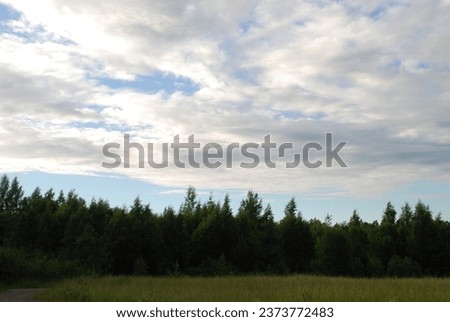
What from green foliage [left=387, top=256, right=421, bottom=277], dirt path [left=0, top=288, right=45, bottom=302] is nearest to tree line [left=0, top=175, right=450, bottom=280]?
green foliage [left=387, top=256, right=421, bottom=277]

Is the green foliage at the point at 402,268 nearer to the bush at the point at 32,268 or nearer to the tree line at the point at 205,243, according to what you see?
the tree line at the point at 205,243

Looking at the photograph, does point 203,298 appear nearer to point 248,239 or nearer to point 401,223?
point 248,239

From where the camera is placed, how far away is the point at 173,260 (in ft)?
151

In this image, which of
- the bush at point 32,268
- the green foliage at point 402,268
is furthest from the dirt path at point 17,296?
the green foliage at point 402,268

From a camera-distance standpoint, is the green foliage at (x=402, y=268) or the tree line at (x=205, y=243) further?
the green foliage at (x=402, y=268)

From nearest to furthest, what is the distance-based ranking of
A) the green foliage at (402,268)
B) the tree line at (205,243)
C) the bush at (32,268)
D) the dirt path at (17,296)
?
1. the dirt path at (17,296)
2. the bush at (32,268)
3. the tree line at (205,243)
4. the green foliage at (402,268)

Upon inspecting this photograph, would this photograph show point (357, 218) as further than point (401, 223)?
Yes

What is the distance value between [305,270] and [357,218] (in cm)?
2120

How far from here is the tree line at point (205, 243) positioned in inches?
1640

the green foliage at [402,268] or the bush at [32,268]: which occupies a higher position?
the bush at [32,268]

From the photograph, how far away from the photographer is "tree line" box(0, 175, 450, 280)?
41.7 metres

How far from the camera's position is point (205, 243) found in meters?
48.3

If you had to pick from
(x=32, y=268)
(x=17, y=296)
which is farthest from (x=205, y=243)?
(x=17, y=296)
